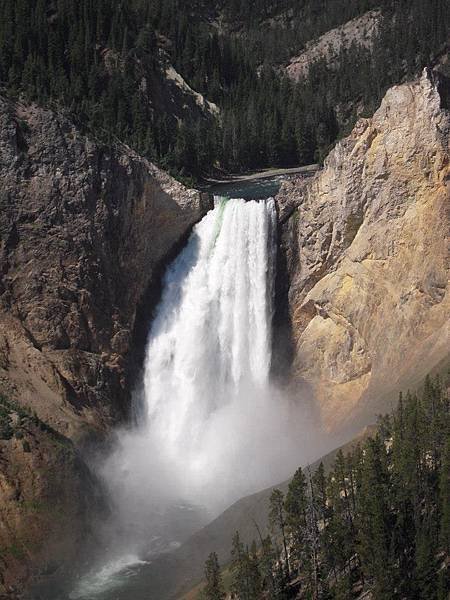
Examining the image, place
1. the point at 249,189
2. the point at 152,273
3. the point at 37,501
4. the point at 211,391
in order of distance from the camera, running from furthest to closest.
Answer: the point at 249,189 < the point at 152,273 < the point at 211,391 < the point at 37,501

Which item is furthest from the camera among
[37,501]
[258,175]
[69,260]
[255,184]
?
[258,175]

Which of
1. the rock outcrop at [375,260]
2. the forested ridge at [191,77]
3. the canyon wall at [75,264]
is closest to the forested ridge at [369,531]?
the rock outcrop at [375,260]

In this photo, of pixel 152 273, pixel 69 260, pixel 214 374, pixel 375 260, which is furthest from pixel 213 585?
pixel 152 273

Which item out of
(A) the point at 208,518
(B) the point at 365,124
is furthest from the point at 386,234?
(A) the point at 208,518

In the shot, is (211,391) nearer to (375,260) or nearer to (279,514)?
(375,260)

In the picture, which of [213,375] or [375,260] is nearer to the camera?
[375,260]

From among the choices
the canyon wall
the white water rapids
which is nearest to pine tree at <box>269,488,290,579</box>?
the white water rapids

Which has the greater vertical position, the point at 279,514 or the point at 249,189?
the point at 249,189

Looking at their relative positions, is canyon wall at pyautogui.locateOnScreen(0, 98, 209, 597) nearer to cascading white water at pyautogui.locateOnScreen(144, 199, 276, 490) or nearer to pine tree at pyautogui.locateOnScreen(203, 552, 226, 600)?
cascading white water at pyautogui.locateOnScreen(144, 199, 276, 490)
